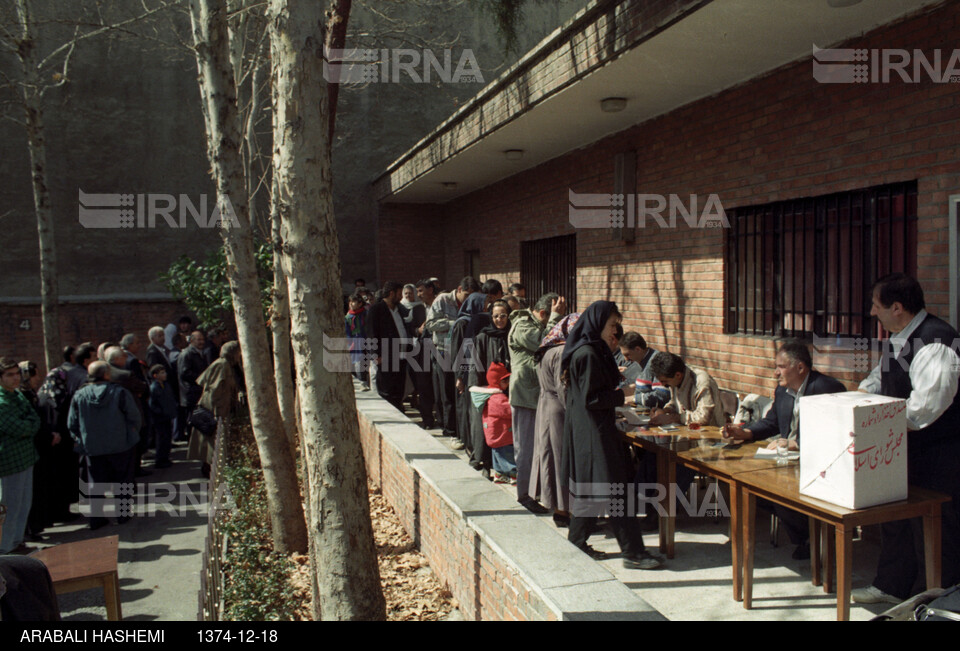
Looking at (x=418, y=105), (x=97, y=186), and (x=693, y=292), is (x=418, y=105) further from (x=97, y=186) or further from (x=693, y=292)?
(x=693, y=292)

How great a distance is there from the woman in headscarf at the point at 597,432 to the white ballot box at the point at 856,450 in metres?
1.36

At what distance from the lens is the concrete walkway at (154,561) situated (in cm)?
514

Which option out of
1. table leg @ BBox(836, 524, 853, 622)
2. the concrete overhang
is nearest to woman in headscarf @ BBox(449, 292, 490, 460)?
the concrete overhang

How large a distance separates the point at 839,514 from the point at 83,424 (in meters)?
6.96

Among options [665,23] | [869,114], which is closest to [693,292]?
[869,114]

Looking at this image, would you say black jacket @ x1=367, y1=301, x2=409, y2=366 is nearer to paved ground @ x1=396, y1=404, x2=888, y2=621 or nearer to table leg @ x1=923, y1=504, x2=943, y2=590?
paved ground @ x1=396, y1=404, x2=888, y2=621

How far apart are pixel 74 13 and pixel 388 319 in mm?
12927

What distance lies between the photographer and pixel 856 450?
11.3 feet

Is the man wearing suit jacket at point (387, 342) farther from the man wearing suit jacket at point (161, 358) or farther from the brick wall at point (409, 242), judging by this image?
the brick wall at point (409, 242)

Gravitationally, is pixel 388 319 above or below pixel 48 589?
above

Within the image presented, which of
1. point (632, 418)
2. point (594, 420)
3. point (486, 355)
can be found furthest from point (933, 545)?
point (486, 355)

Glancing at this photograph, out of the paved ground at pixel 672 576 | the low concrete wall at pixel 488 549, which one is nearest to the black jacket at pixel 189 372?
the paved ground at pixel 672 576

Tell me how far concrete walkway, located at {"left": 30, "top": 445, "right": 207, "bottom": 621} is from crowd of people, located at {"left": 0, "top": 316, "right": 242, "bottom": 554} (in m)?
0.24

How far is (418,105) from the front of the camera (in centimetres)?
1802
